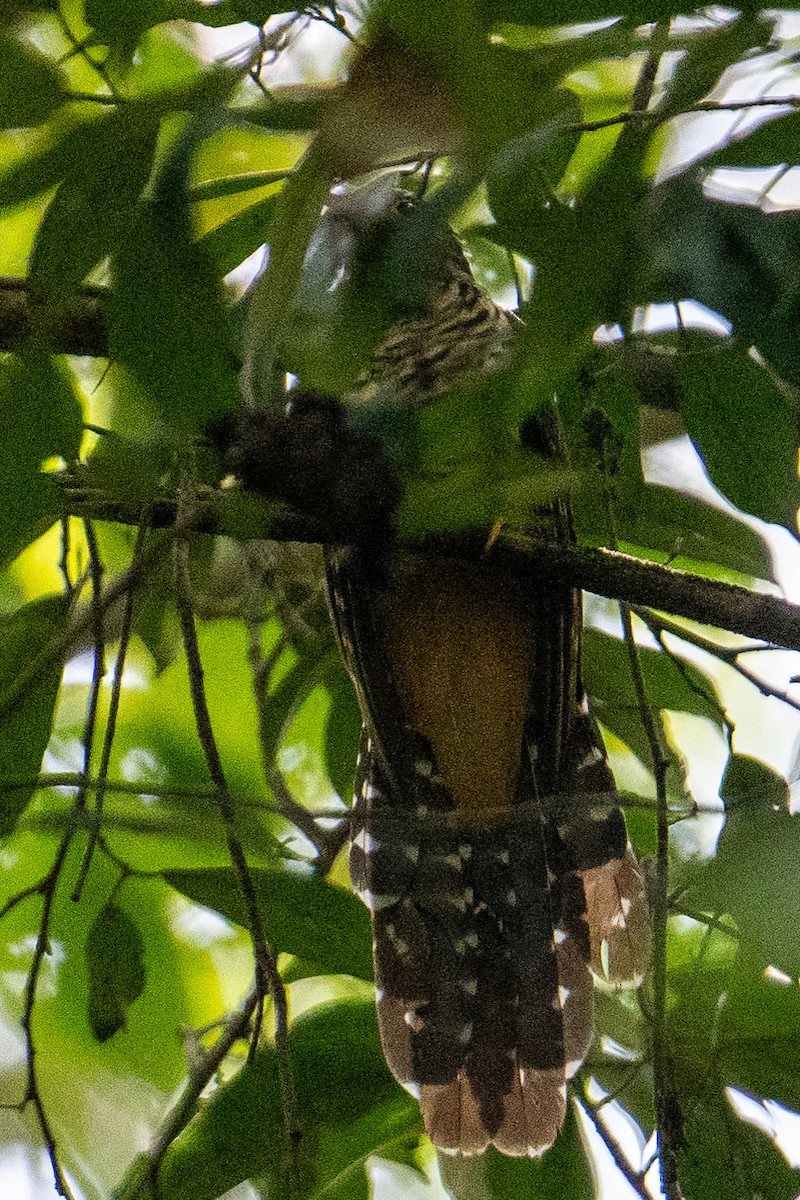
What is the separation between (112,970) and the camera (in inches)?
54.1

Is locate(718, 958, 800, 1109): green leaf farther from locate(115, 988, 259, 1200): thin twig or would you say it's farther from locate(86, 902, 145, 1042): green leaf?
locate(86, 902, 145, 1042): green leaf

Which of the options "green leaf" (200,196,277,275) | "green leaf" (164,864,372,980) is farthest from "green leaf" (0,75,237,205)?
"green leaf" (164,864,372,980)

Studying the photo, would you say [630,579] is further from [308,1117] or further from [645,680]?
[308,1117]

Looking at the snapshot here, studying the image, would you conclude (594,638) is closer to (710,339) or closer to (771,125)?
(710,339)

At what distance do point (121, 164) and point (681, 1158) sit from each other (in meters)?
1.04

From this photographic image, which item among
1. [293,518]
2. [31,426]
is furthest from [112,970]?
[31,426]

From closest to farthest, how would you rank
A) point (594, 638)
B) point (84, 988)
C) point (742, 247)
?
point (742, 247), point (84, 988), point (594, 638)

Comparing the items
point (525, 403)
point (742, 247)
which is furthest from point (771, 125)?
point (525, 403)

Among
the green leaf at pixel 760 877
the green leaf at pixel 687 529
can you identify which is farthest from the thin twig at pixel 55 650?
the green leaf at pixel 760 877

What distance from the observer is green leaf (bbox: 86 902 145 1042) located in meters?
1.35

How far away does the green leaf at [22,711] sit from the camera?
1372 mm

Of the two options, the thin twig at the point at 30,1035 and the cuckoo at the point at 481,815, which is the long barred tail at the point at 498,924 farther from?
the thin twig at the point at 30,1035

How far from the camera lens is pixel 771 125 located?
0.87m

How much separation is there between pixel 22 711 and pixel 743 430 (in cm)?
81
